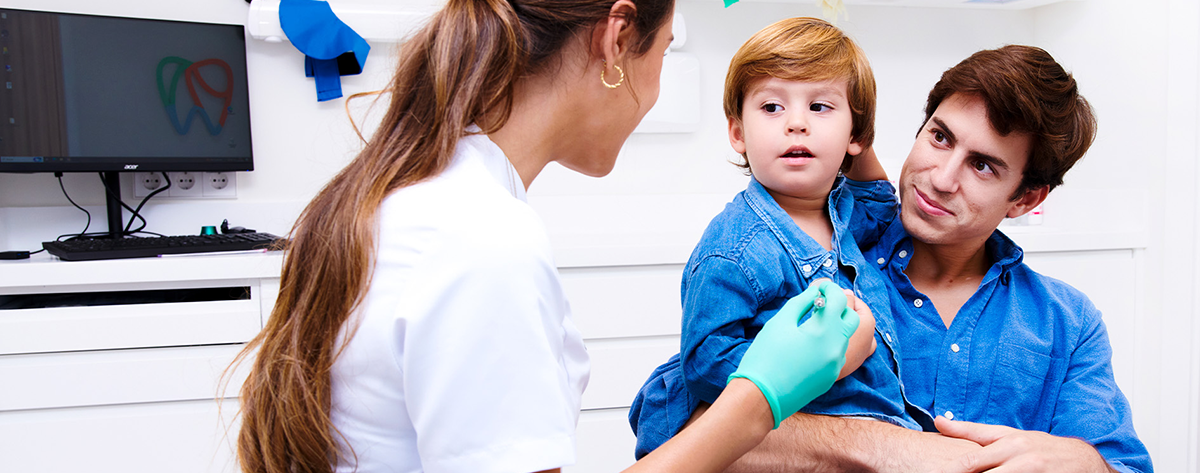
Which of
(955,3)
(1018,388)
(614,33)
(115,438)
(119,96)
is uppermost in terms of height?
(955,3)

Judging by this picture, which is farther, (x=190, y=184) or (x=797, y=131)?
(x=190, y=184)

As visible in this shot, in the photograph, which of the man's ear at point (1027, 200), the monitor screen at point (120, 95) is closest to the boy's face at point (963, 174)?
the man's ear at point (1027, 200)

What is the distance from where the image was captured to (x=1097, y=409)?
983 mm

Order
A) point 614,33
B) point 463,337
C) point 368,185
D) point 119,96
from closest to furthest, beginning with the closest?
point 463,337
point 368,185
point 614,33
point 119,96

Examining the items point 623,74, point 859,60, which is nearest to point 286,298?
point 623,74

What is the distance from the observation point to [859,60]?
1021 millimetres

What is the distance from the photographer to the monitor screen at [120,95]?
1.96 m

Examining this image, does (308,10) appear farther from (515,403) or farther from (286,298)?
(515,403)

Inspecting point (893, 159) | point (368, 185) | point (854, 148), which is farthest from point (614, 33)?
point (893, 159)

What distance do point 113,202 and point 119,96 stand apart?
310 mm

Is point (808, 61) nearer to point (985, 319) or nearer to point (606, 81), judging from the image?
point (606, 81)

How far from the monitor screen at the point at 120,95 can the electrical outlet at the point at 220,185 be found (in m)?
0.12

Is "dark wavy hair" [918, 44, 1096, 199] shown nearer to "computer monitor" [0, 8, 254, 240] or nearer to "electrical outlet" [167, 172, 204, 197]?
"computer monitor" [0, 8, 254, 240]

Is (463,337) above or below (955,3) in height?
below
